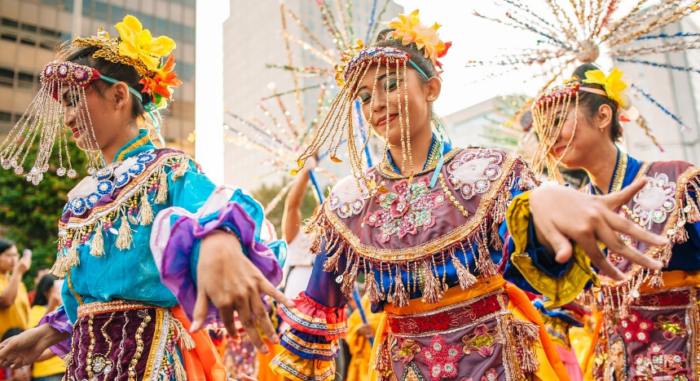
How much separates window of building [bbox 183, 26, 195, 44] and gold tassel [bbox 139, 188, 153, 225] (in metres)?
31.4

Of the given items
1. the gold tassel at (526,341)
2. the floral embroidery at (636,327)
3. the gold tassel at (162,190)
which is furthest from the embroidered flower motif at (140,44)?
the floral embroidery at (636,327)

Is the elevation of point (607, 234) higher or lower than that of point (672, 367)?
higher

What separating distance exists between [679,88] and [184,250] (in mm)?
16682

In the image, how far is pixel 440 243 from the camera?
2193 millimetres

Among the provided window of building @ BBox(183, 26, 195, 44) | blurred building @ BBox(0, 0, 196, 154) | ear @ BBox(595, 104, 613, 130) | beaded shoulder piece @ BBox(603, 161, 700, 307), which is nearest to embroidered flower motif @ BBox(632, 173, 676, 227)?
beaded shoulder piece @ BBox(603, 161, 700, 307)

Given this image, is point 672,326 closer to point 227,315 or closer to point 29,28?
point 227,315

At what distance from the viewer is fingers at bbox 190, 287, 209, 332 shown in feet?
4.37

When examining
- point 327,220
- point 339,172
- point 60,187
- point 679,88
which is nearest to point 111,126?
point 327,220

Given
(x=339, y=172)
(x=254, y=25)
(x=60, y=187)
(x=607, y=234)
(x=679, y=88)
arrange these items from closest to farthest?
(x=607, y=234), (x=60, y=187), (x=679, y=88), (x=339, y=172), (x=254, y=25)

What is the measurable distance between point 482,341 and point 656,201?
1269 millimetres

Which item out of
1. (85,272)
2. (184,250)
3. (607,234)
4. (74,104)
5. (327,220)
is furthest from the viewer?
(327,220)

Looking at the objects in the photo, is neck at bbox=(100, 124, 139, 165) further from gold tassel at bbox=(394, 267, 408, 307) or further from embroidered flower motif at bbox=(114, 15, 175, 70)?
gold tassel at bbox=(394, 267, 408, 307)

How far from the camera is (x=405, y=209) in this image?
2355mm

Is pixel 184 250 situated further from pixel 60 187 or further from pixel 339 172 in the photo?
pixel 339 172
